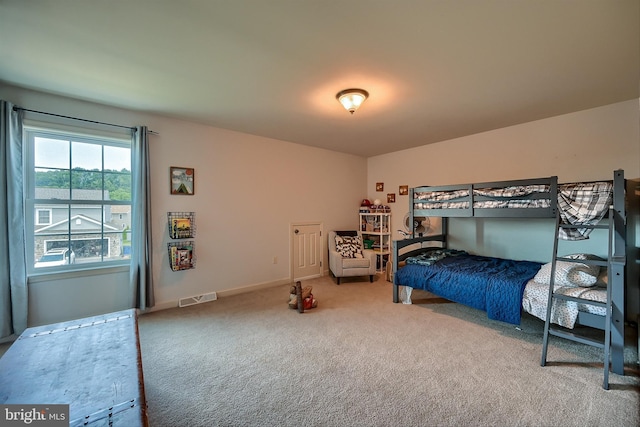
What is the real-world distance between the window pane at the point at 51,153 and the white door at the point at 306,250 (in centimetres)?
299

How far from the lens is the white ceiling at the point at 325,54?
1.50 metres

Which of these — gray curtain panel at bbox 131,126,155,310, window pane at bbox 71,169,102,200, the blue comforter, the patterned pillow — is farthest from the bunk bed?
window pane at bbox 71,169,102,200

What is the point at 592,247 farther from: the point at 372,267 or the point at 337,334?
the point at 337,334

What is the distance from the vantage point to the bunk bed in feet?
6.72

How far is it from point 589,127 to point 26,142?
20.4 feet

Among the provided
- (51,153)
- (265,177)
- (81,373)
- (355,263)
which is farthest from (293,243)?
(81,373)

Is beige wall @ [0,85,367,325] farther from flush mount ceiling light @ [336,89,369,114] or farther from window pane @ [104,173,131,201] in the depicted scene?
flush mount ceiling light @ [336,89,369,114]

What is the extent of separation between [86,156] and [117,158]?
276 mm

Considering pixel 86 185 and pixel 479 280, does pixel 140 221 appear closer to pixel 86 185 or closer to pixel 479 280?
pixel 86 185

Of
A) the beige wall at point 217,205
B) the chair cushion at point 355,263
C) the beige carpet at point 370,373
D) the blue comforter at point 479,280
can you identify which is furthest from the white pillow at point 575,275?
the beige wall at point 217,205

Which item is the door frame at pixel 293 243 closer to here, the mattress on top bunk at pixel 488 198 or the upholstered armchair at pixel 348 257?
the upholstered armchair at pixel 348 257

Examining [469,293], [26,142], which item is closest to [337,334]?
[469,293]

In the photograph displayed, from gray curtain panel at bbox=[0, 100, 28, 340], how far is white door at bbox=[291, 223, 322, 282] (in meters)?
3.13

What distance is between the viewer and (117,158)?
304 cm
